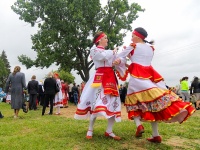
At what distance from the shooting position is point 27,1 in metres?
26.4

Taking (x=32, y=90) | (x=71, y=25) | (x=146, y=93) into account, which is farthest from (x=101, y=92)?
(x=71, y=25)

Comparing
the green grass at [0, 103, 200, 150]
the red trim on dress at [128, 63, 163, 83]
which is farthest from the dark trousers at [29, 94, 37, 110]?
the red trim on dress at [128, 63, 163, 83]

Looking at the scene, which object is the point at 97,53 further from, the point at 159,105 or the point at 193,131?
the point at 193,131

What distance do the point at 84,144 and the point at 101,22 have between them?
21932 mm

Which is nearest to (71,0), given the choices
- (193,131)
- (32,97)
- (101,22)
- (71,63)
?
(101,22)

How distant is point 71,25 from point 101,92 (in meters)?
20.2

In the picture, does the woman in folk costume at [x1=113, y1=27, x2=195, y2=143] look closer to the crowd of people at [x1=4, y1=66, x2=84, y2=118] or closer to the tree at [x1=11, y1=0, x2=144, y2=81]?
the crowd of people at [x1=4, y1=66, x2=84, y2=118]

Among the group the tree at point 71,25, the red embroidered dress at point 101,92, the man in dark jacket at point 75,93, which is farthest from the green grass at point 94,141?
the tree at point 71,25

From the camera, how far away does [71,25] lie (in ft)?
81.7

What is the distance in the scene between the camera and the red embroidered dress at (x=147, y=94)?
15.9ft

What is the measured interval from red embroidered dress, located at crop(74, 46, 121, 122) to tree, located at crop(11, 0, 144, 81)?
19289 millimetres

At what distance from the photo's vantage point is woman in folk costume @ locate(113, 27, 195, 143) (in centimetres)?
484

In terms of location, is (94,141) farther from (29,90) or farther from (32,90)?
(29,90)

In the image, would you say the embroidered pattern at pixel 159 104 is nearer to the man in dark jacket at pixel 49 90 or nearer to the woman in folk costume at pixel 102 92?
the woman in folk costume at pixel 102 92
